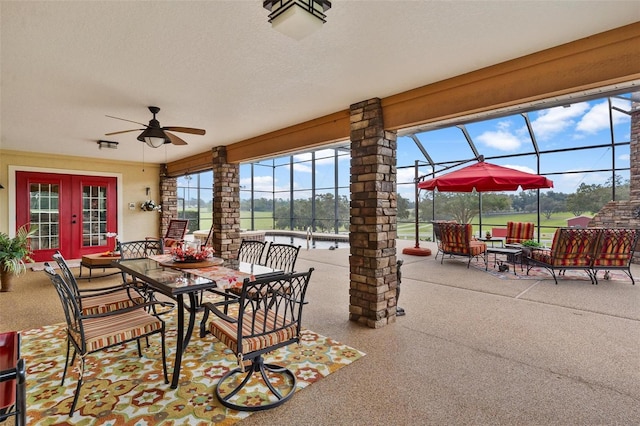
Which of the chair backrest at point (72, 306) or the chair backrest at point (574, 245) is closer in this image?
the chair backrest at point (72, 306)

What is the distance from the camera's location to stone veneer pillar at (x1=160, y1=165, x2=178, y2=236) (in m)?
8.58

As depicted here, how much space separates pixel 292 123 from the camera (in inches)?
178

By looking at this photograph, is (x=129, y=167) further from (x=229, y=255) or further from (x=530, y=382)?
(x=530, y=382)

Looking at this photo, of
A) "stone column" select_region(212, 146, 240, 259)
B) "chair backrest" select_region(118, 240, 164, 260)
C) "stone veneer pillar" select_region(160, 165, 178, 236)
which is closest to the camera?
"chair backrest" select_region(118, 240, 164, 260)

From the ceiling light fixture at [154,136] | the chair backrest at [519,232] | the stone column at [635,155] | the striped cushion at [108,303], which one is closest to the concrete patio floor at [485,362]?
the striped cushion at [108,303]

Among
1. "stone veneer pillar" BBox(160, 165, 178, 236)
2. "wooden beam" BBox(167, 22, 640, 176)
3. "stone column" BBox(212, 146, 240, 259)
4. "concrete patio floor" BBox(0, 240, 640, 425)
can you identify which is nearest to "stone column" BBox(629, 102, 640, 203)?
"concrete patio floor" BBox(0, 240, 640, 425)

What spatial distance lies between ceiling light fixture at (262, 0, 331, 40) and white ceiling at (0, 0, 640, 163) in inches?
4.5

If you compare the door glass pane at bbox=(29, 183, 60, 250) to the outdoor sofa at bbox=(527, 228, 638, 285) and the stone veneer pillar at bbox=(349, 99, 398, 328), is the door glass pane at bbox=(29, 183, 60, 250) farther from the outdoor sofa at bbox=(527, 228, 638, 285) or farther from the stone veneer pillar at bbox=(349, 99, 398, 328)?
the outdoor sofa at bbox=(527, 228, 638, 285)

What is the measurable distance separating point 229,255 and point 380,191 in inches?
138

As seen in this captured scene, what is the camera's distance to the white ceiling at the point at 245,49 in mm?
1947

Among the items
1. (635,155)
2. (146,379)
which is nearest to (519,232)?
(635,155)

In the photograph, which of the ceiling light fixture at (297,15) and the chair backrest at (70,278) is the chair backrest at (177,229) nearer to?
the chair backrest at (70,278)

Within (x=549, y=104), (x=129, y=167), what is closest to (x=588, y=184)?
(x=549, y=104)

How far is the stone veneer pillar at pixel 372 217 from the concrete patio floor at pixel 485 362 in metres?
0.26
